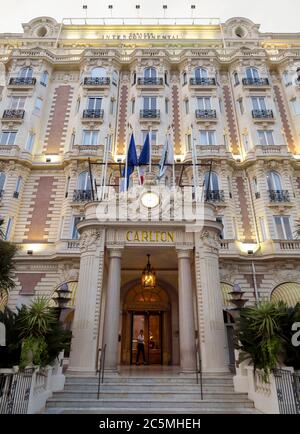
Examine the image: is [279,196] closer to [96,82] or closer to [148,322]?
[148,322]

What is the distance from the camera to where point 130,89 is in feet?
82.0

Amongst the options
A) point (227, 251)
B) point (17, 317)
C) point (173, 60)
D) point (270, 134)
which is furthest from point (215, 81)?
point (17, 317)

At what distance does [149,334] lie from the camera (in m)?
16.5

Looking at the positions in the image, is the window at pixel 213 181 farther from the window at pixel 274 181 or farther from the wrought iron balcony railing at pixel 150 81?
the wrought iron balcony railing at pixel 150 81

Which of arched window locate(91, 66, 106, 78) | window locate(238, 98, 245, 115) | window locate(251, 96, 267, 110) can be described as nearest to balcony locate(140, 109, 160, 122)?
arched window locate(91, 66, 106, 78)

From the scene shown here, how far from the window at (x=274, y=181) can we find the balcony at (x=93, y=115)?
513 inches

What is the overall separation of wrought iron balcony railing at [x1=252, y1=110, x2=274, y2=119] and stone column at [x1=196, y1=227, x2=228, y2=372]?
542 inches

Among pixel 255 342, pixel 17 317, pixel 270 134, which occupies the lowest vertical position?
pixel 255 342

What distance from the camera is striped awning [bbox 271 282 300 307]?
1677 centimetres

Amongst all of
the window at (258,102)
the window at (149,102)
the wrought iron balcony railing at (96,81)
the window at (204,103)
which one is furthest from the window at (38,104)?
the window at (258,102)

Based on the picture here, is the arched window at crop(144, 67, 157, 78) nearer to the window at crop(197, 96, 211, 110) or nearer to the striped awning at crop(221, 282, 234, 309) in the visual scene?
the window at crop(197, 96, 211, 110)

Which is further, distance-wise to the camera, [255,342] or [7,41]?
[7,41]
